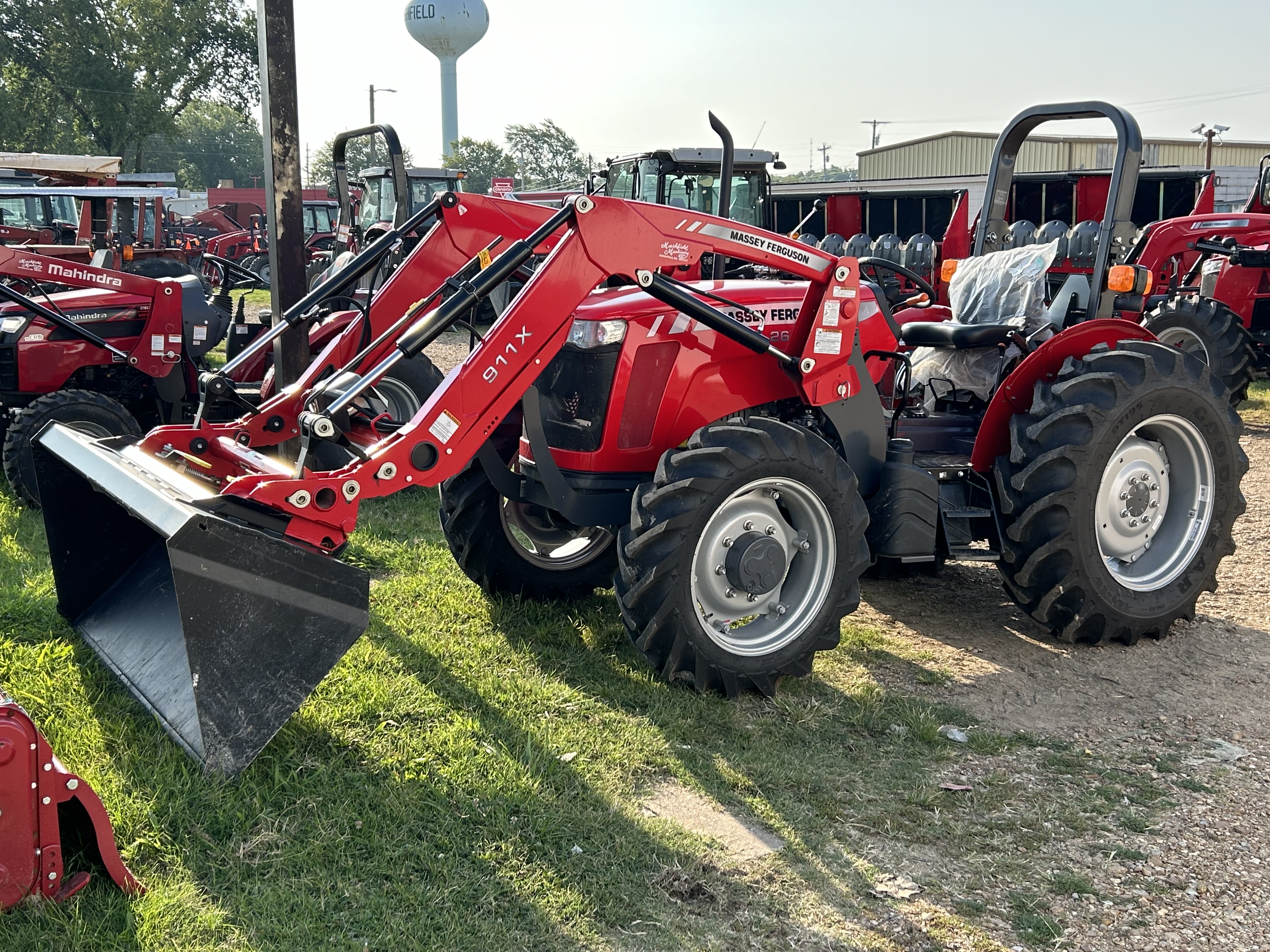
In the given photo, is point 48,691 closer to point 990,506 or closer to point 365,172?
point 990,506

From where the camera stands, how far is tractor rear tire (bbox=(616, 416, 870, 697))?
3949 mm

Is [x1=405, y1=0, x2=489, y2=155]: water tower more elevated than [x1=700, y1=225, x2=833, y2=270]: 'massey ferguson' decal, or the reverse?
[x1=405, y1=0, x2=489, y2=155]: water tower

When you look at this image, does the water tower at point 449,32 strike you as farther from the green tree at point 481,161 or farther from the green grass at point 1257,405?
the green grass at point 1257,405

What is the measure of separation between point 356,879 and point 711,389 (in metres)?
2.33

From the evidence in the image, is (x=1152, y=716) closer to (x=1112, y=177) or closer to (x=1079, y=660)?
(x=1079, y=660)

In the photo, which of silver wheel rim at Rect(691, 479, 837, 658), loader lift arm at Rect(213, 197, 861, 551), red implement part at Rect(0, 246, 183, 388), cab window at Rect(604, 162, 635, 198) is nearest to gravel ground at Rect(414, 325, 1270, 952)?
silver wheel rim at Rect(691, 479, 837, 658)

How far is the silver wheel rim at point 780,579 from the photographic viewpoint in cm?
416

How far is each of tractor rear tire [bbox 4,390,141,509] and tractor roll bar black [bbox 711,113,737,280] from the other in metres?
4.10

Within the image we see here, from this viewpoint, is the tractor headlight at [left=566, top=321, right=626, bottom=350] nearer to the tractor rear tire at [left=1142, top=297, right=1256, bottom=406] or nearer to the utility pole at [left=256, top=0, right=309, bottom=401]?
the utility pole at [left=256, top=0, right=309, bottom=401]

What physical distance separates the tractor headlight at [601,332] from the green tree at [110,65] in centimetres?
3713

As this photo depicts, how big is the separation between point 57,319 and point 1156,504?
680cm

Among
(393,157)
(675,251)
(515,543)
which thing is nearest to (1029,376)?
(675,251)

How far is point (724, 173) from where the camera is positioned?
8.44 metres

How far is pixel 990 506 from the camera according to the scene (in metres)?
4.93
